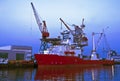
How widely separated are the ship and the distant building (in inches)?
266

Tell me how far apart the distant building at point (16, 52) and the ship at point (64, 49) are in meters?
6.77

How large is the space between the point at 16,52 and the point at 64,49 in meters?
14.9

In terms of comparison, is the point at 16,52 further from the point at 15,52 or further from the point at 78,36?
the point at 78,36

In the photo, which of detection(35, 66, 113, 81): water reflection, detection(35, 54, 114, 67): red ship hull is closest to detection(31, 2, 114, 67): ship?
detection(35, 54, 114, 67): red ship hull

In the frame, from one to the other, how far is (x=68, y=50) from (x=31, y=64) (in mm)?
9646

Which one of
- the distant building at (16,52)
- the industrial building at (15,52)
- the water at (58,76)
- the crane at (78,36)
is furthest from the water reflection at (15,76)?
the crane at (78,36)

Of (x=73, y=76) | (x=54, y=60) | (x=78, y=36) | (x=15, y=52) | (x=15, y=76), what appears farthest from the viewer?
(x=78, y=36)

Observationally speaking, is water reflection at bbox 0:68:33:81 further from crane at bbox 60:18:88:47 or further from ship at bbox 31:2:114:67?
crane at bbox 60:18:88:47

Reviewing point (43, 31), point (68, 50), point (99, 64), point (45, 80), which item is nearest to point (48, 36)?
point (43, 31)

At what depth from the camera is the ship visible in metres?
59.7

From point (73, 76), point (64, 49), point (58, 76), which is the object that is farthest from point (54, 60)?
point (73, 76)

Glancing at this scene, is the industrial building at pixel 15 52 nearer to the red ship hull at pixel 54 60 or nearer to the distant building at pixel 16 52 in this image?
the distant building at pixel 16 52

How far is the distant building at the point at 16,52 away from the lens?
6931 cm

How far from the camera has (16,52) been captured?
72.5 metres
